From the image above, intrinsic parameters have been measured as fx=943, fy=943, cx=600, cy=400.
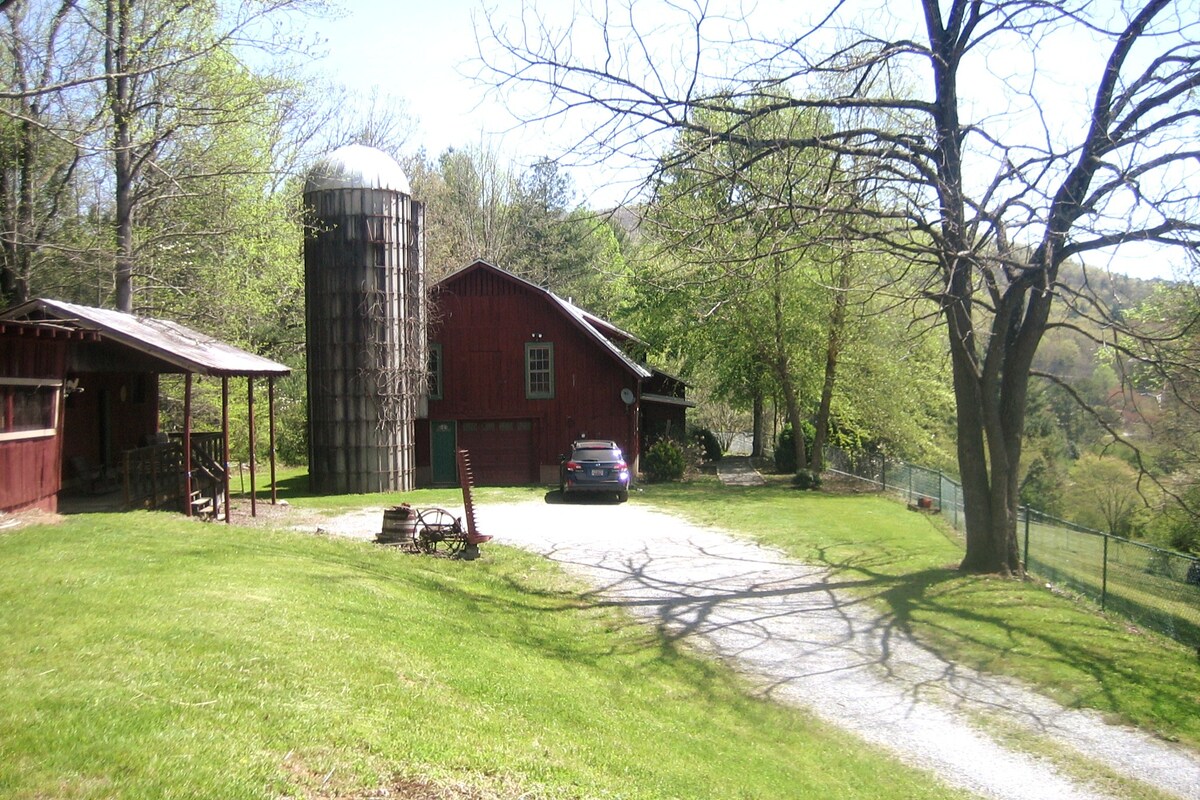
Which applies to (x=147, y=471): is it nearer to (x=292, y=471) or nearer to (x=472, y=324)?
(x=472, y=324)

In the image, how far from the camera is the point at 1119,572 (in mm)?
13820

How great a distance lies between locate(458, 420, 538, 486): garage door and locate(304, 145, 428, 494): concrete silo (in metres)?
4.88

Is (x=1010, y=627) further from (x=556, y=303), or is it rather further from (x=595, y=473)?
(x=556, y=303)

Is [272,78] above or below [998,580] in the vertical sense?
above

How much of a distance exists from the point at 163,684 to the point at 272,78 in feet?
61.7

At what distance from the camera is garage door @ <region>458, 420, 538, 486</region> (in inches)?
1276

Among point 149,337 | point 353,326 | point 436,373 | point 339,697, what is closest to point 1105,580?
point 339,697

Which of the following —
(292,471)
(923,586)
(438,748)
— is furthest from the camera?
(292,471)

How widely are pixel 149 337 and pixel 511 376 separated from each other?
16.9 metres

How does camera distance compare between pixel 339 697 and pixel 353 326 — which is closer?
pixel 339 697

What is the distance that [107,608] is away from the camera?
8.11 meters

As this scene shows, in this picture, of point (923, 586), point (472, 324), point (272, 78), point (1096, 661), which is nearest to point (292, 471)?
point (472, 324)

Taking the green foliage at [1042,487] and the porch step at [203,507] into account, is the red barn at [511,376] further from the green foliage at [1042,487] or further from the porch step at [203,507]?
the green foliage at [1042,487]

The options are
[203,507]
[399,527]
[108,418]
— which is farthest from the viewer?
[108,418]
